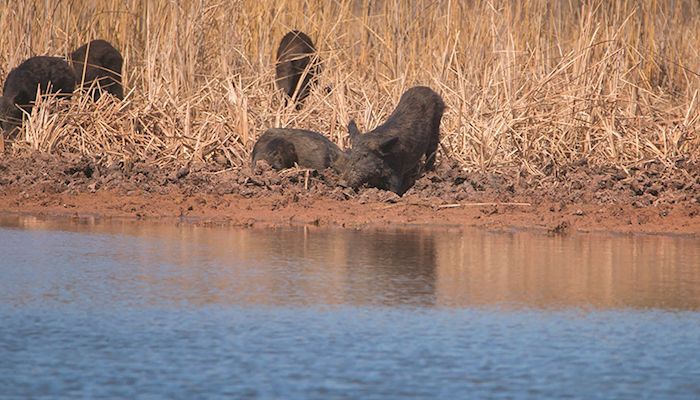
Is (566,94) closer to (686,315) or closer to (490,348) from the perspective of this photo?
(686,315)

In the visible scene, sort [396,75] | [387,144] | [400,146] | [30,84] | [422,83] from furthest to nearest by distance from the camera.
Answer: [396,75] → [422,83] → [30,84] → [400,146] → [387,144]

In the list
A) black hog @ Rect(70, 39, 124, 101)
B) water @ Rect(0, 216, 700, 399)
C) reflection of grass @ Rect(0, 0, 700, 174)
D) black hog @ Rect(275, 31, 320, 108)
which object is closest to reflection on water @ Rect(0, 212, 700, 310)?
water @ Rect(0, 216, 700, 399)

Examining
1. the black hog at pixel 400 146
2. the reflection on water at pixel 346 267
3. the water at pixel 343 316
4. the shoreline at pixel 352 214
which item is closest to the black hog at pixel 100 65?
the shoreline at pixel 352 214

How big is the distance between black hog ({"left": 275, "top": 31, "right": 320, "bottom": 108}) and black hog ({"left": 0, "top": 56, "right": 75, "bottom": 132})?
2.24 meters

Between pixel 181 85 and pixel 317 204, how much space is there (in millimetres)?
3371

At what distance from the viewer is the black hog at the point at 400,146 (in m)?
10.0

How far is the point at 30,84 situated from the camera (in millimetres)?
11820

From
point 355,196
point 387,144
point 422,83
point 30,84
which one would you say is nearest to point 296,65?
point 422,83

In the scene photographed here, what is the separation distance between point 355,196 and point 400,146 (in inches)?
30.6

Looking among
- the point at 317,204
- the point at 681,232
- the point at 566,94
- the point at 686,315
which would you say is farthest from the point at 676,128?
the point at 686,315

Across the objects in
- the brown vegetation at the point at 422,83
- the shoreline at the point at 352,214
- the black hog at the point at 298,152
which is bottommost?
the shoreline at the point at 352,214

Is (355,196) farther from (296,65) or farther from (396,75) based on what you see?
(296,65)

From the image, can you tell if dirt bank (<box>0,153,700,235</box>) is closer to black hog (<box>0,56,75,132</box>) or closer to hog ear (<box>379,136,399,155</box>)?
hog ear (<box>379,136,399,155</box>)

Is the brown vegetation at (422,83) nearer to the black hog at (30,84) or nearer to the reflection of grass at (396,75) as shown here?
the reflection of grass at (396,75)
